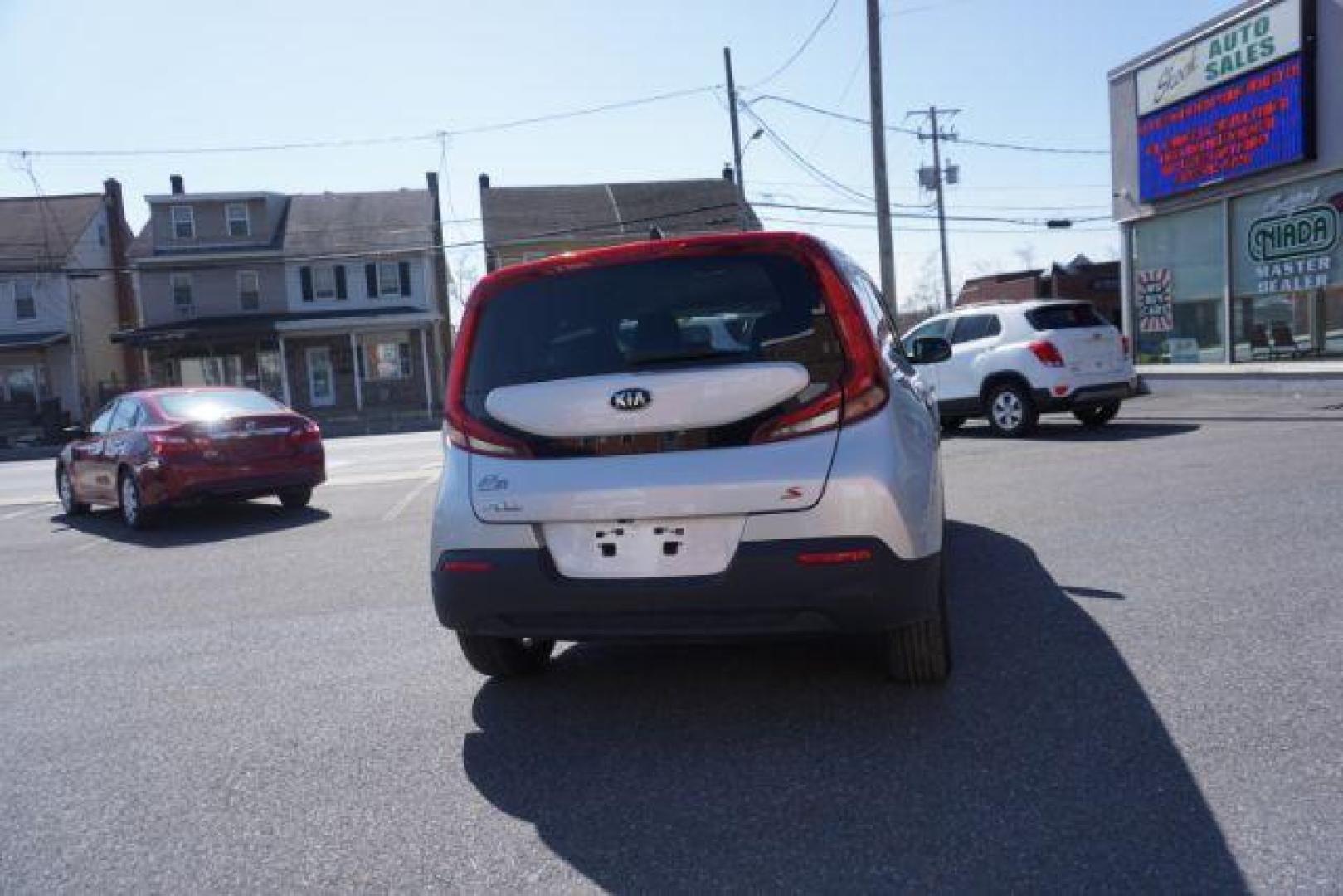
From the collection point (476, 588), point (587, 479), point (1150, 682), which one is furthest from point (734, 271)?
point (1150, 682)

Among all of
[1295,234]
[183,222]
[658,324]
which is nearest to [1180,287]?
[1295,234]

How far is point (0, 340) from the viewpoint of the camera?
125 feet

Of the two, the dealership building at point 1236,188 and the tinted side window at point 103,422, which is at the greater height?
the dealership building at point 1236,188

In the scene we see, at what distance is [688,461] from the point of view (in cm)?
346

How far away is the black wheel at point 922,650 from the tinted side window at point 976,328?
10003 mm

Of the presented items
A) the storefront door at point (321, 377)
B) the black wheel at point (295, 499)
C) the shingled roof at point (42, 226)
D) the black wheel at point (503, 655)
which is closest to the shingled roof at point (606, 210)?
the storefront door at point (321, 377)

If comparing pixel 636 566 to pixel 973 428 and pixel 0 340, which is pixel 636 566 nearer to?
pixel 973 428

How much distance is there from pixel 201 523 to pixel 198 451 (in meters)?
1.11

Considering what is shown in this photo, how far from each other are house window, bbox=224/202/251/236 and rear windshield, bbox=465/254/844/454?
39.1 meters

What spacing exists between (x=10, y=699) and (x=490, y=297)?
2970mm

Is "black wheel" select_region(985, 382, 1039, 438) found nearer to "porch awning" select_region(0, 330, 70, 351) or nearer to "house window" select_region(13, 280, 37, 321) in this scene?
"porch awning" select_region(0, 330, 70, 351)

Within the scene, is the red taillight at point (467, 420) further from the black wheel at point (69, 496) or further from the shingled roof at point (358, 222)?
the shingled roof at point (358, 222)

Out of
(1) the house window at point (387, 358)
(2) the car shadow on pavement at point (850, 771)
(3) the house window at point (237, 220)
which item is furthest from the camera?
(3) the house window at point (237, 220)

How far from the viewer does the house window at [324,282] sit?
3853 centimetres
